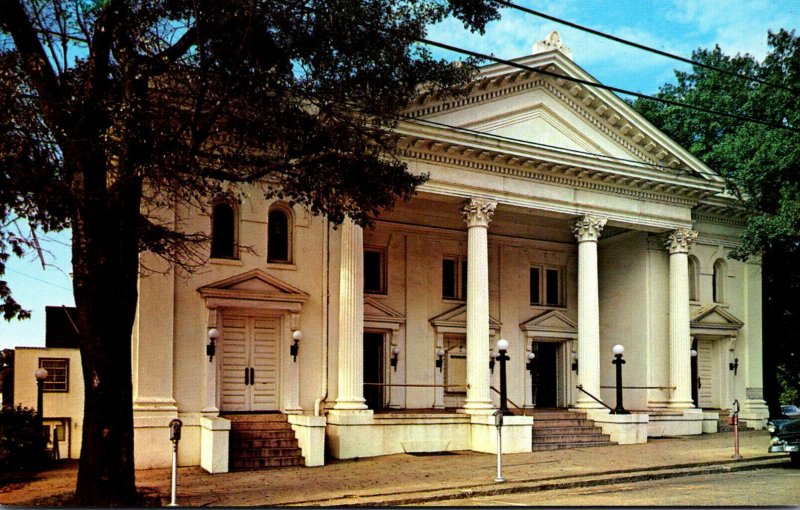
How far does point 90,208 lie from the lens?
12.8 m

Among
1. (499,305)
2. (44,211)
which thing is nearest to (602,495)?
(44,211)

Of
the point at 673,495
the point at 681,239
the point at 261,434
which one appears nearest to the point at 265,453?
the point at 261,434

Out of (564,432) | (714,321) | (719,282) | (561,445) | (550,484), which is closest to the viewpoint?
(550,484)

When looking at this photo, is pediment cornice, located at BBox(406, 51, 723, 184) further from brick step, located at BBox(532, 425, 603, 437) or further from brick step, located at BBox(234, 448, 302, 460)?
brick step, located at BBox(234, 448, 302, 460)

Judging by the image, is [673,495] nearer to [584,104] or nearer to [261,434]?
[261,434]

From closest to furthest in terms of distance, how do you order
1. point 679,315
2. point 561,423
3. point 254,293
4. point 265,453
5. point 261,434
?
1. point 265,453
2. point 261,434
3. point 254,293
4. point 561,423
5. point 679,315

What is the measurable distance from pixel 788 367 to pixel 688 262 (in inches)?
444

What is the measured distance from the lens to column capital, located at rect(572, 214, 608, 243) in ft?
82.0

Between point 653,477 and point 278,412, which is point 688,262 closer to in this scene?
point 653,477

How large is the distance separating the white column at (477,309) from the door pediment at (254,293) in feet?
15.0

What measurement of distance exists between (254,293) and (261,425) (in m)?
3.12

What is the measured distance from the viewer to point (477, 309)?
22828 mm

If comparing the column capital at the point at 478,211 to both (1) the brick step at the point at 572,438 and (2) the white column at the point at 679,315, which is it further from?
(2) the white column at the point at 679,315

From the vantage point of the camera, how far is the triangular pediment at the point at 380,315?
24.7 m
